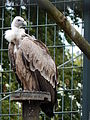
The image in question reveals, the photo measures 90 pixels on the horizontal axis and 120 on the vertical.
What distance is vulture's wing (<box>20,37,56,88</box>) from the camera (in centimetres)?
Result: 455

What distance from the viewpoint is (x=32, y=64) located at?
4578 mm

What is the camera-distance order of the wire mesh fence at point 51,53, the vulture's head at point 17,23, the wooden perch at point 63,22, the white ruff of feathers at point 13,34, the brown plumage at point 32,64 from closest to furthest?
the wooden perch at point 63,22 → the brown plumage at point 32,64 → the white ruff of feathers at point 13,34 → the vulture's head at point 17,23 → the wire mesh fence at point 51,53

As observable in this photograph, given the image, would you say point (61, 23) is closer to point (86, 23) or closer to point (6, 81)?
point (86, 23)

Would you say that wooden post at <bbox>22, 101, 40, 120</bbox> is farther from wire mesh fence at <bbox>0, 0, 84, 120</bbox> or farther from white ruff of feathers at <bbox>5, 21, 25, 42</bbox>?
wire mesh fence at <bbox>0, 0, 84, 120</bbox>

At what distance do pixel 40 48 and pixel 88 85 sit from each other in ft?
3.01

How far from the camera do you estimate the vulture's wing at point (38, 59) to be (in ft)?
14.9

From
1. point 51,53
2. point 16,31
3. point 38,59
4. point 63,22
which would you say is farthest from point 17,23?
point 63,22

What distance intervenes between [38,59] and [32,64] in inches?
3.8

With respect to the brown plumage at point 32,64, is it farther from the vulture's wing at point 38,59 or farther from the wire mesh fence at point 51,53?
the wire mesh fence at point 51,53

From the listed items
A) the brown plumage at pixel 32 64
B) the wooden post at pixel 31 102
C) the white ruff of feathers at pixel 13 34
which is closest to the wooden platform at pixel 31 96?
the wooden post at pixel 31 102

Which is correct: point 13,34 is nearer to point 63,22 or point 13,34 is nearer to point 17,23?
point 17,23

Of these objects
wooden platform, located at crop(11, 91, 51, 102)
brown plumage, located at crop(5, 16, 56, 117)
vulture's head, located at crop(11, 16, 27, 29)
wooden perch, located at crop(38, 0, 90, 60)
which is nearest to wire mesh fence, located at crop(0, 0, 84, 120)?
vulture's head, located at crop(11, 16, 27, 29)

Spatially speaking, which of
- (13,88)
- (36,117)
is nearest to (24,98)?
(36,117)

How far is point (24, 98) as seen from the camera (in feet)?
10.2
